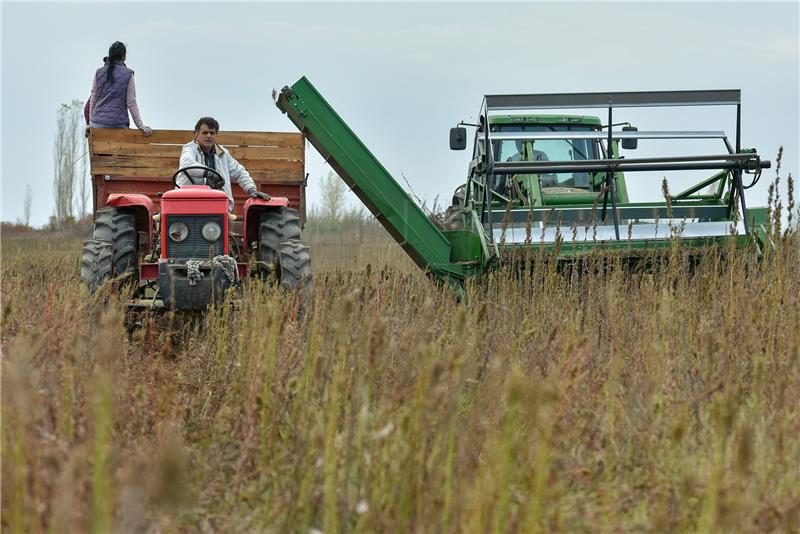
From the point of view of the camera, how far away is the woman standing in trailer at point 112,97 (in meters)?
8.81

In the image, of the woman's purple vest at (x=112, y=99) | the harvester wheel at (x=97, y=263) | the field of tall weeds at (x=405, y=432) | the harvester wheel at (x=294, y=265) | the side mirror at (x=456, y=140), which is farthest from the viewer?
the woman's purple vest at (x=112, y=99)

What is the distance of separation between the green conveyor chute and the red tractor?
59 cm

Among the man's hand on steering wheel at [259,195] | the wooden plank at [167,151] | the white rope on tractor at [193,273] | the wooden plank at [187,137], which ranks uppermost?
the wooden plank at [187,137]

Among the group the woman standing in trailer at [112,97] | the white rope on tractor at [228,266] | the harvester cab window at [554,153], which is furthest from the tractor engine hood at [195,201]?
the harvester cab window at [554,153]

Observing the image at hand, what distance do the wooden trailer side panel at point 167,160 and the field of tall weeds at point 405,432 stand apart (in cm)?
302

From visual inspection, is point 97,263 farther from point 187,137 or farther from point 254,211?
point 187,137

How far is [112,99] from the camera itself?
8844 millimetres

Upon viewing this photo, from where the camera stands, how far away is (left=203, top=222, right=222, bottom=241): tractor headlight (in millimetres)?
6461

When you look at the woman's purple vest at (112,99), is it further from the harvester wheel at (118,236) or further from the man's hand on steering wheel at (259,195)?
the man's hand on steering wheel at (259,195)

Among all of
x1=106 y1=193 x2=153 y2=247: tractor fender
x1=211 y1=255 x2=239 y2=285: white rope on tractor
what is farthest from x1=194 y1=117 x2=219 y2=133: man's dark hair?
x1=211 y1=255 x2=239 y2=285: white rope on tractor

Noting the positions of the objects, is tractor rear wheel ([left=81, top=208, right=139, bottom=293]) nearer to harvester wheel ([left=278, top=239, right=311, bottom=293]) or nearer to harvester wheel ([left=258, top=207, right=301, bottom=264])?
harvester wheel ([left=258, top=207, right=301, bottom=264])

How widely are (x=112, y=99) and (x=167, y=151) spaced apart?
3.12 ft

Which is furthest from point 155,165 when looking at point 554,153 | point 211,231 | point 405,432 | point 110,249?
point 405,432

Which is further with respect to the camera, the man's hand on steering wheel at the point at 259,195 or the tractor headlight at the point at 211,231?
the man's hand on steering wheel at the point at 259,195
